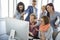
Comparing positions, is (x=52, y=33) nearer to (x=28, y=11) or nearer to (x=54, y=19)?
(x=54, y=19)

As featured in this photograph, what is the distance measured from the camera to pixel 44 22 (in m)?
2.17

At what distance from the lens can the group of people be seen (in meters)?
2.11

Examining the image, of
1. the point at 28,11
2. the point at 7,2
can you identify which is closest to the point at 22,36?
the point at 28,11

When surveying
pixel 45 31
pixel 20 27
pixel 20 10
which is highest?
pixel 20 10

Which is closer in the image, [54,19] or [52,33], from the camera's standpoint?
[52,33]

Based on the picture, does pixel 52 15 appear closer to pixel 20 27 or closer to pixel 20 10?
pixel 20 10

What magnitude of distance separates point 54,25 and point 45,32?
626 millimetres

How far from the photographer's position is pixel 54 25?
8.77ft

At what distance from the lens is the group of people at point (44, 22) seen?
2111 mm

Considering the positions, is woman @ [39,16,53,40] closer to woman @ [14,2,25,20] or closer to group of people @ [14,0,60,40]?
group of people @ [14,0,60,40]

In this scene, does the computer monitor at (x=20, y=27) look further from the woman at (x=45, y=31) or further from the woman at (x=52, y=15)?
the woman at (x=52, y=15)

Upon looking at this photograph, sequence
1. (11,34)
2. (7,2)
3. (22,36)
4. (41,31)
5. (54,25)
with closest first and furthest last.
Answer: (22,36) < (11,34) < (41,31) < (54,25) < (7,2)

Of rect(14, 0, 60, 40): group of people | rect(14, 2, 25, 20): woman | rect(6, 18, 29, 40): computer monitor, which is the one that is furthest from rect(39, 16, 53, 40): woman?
rect(14, 2, 25, 20): woman

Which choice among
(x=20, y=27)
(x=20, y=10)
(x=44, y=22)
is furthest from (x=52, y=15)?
(x=20, y=27)
